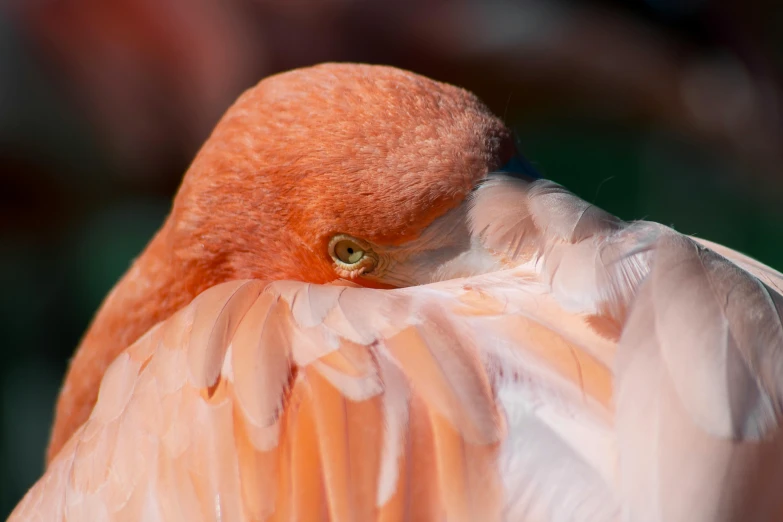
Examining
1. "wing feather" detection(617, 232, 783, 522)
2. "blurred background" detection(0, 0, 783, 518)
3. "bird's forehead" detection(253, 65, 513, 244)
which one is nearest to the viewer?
"wing feather" detection(617, 232, 783, 522)

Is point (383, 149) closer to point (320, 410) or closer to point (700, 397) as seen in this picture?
point (320, 410)

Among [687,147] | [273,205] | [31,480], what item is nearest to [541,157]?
[687,147]

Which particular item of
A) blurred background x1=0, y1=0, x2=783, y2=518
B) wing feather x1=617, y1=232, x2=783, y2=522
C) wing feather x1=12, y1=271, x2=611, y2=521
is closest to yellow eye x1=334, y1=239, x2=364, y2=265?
wing feather x1=12, y1=271, x2=611, y2=521

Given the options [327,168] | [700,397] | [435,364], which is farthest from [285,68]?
[700,397]

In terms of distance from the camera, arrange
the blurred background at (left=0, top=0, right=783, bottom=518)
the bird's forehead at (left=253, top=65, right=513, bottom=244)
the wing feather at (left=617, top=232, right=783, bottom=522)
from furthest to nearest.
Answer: the blurred background at (left=0, top=0, right=783, bottom=518), the bird's forehead at (left=253, top=65, right=513, bottom=244), the wing feather at (left=617, top=232, right=783, bottom=522)

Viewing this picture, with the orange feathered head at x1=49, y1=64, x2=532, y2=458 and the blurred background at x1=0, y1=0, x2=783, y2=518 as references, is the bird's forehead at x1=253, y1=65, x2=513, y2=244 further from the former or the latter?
the blurred background at x1=0, y1=0, x2=783, y2=518

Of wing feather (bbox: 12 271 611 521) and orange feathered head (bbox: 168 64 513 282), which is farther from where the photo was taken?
orange feathered head (bbox: 168 64 513 282)

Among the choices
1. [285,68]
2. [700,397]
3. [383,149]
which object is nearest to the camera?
[700,397]

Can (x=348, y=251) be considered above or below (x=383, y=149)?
below

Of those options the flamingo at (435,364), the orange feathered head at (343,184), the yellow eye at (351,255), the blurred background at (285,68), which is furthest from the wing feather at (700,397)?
the blurred background at (285,68)
